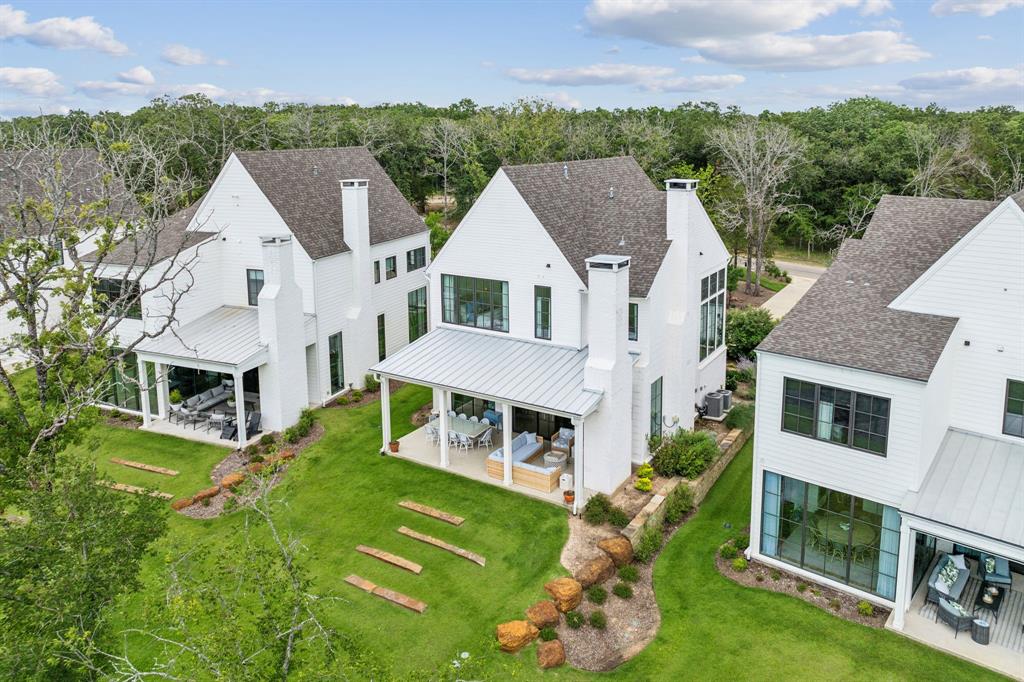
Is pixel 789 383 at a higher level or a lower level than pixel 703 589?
higher

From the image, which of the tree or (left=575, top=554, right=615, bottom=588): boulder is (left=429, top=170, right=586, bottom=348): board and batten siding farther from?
the tree

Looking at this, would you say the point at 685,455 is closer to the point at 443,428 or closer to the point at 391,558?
the point at 443,428

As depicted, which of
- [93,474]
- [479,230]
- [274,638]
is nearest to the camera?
[274,638]

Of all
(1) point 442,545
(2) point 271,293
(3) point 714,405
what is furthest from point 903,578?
(2) point 271,293

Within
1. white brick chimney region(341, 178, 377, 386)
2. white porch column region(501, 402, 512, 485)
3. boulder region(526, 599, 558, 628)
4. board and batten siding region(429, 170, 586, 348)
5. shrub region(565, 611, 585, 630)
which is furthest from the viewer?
white brick chimney region(341, 178, 377, 386)

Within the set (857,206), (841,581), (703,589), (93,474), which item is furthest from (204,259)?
(857,206)

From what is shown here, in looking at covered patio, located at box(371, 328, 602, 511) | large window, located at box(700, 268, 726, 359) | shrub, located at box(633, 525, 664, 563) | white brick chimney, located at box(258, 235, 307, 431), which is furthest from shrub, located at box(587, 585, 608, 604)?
white brick chimney, located at box(258, 235, 307, 431)

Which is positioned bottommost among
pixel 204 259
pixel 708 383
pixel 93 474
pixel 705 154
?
pixel 708 383

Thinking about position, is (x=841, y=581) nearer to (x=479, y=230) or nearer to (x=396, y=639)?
(x=396, y=639)
